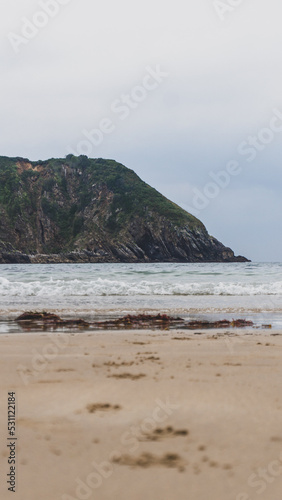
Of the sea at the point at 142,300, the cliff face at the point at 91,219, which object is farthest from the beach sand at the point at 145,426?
the cliff face at the point at 91,219

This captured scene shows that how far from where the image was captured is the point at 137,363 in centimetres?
453

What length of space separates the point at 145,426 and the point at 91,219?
105885 mm

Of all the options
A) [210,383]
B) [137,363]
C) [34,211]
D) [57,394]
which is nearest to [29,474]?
[57,394]

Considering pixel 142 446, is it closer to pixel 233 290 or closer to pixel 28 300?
pixel 28 300

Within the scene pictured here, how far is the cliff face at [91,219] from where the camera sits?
9862cm

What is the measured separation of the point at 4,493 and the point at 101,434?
2.34 ft
